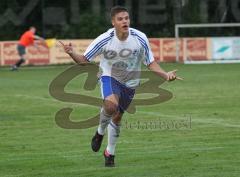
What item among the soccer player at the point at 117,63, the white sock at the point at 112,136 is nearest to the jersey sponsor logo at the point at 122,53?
the soccer player at the point at 117,63

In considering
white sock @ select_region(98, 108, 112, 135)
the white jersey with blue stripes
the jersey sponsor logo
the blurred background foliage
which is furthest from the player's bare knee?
the blurred background foliage

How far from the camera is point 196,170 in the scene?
31.2 ft

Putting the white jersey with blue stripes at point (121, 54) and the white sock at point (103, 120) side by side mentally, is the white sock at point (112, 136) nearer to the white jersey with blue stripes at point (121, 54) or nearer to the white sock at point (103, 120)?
the white sock at point (103, 120)

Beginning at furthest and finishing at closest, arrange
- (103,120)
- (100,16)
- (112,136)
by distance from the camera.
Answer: (100,16), (103,120), (112,136)

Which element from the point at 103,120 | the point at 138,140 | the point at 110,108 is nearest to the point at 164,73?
the point at 110,108

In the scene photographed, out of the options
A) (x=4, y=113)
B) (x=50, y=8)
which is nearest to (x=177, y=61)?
(x=50, y=8)

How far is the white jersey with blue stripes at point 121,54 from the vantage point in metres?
10.1

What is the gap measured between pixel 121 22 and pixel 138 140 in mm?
3165

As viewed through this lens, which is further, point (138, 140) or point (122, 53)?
point (138, 140)

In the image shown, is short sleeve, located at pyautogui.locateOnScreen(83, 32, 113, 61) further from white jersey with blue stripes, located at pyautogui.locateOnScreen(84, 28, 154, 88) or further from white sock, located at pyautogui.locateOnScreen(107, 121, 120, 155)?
white sock, located at pyautogui.locateOnScreen(107, 121, 120, 155)

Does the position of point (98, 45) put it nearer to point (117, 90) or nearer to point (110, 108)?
point (117, 90)

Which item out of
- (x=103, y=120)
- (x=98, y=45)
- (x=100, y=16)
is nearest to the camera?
(x=98, y=45)

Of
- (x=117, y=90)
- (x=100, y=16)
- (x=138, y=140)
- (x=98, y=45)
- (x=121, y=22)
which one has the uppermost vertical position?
(x=121, y=22)

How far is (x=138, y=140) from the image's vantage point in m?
12.6
